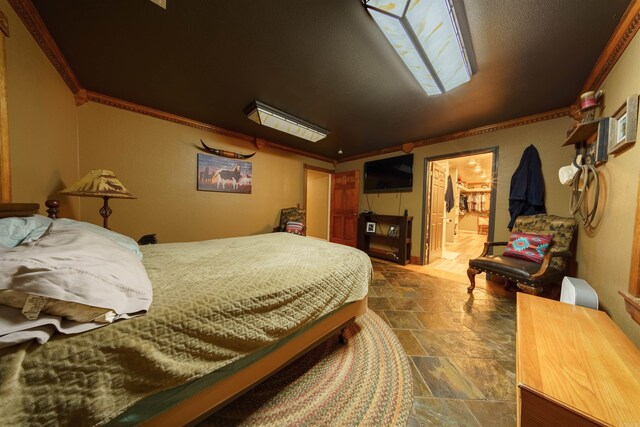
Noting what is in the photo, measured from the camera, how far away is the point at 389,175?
13.5 feet

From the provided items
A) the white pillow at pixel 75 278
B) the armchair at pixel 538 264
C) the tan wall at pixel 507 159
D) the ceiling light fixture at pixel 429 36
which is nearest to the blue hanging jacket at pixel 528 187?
the tan wall at pixel 507 159

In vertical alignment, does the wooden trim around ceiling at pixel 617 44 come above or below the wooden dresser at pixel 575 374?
above

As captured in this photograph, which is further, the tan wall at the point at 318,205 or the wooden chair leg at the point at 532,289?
the tan wall at the point at 318,205

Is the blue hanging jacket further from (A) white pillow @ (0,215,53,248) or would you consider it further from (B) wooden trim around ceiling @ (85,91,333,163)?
(A) white pillow @ (0,215,53,248)

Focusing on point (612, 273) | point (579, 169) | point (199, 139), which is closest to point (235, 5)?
point (199, 139)

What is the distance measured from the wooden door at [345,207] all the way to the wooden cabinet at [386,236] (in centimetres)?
29

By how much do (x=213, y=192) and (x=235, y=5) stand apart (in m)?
2.54

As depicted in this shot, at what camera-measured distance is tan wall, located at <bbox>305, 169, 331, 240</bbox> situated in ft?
17.0

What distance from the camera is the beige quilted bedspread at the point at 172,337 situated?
1.65 ft

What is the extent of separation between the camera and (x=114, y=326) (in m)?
0.61

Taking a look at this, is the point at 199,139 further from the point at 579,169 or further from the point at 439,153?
the point at 579,169

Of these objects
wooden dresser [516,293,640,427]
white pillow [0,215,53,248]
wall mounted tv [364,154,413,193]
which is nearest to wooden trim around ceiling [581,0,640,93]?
wooden dresser [516,293,640,427]

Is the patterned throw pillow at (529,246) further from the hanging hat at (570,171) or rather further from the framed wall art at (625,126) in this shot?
the framed wall art at (625,126)

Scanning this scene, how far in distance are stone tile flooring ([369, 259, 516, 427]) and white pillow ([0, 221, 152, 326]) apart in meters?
1.41
